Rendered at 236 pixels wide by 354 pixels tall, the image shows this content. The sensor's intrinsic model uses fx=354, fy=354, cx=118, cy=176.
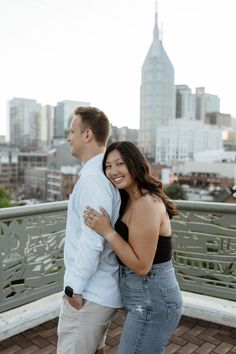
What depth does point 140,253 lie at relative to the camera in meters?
1.24

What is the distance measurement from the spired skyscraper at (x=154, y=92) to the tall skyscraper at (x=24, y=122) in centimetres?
2627

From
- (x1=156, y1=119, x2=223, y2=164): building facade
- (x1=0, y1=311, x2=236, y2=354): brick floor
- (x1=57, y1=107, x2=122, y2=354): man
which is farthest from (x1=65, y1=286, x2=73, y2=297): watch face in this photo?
(x1=156, y1=119, x2=223, y2=164): building facade

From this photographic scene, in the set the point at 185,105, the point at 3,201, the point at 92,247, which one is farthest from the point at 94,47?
the point at 185,105

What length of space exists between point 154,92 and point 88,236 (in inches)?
2719

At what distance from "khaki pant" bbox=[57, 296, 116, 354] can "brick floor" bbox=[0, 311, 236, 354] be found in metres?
1.02

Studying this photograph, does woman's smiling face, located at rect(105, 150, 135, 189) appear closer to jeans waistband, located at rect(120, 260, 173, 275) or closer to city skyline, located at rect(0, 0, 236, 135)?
jeans waistband, located at rect(120, 260, 173, 275)

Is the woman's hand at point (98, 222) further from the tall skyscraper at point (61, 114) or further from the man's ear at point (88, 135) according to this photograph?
the tall skyscraper at point (61, 114)

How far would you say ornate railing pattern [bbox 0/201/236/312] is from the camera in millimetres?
2506

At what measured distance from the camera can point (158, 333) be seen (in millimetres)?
1312

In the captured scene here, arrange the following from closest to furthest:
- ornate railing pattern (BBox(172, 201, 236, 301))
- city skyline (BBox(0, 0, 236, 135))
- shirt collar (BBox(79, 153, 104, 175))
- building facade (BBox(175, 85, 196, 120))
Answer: shirt collar (BBox(79, 153, 104, 175))
ornate railing pattern (BBox(172, 201, 236, 301))
city skyline (BBox(0, 0, 236, 135))
building facade (BBox(175, 85, 196, 120))

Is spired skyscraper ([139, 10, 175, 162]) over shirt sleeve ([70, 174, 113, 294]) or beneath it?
over

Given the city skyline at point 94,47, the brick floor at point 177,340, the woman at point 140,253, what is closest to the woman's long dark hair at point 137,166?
the woman at point 140,253

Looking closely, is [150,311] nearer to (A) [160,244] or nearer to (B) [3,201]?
(A) [160,244]

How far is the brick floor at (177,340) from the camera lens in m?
2.29
